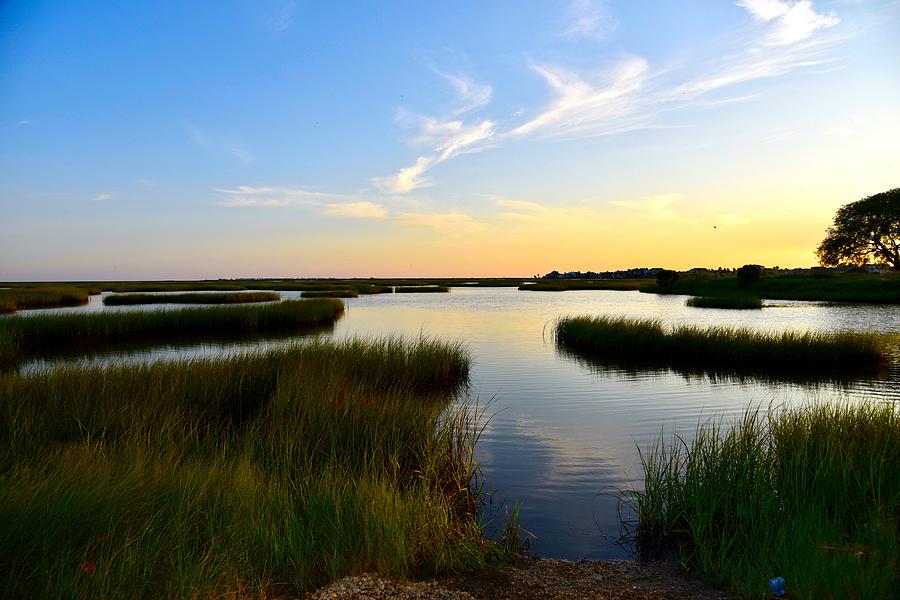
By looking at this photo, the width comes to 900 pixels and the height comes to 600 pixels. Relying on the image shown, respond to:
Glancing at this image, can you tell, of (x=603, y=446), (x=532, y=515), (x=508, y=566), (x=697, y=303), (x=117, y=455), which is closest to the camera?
(x=508, y=566)

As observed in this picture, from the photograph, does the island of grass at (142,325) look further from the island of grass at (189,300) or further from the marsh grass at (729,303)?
the marsh grass at (729,303)

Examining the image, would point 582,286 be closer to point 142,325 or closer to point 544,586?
point 142,325

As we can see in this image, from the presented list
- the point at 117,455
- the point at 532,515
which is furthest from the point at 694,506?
the point at 117,455

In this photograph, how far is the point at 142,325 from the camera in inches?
1224

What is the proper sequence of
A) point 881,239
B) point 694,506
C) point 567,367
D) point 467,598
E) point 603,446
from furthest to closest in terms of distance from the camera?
point 881,239
point 567,367
point 603,446
point 694,506
point 467,598

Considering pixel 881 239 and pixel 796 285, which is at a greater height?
pixel 881 239

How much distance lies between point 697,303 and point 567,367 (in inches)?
1481

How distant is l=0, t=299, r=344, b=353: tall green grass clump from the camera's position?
2697cm

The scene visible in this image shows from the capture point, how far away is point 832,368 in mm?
20344

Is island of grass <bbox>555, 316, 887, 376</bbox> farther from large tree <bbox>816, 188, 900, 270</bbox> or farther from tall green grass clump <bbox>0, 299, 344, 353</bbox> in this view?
large tree <bbox>816, 188, 900, 270</bbox>

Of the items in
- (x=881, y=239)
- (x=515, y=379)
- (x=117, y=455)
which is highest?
(x=881, y=239)

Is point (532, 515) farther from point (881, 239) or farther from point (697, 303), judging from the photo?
point (881, 239)

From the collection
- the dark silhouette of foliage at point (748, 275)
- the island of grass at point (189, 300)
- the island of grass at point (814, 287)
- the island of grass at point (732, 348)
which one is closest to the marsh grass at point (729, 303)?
the island of grass at point (814, 287)

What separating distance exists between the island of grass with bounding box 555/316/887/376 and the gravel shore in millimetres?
→ 17857
